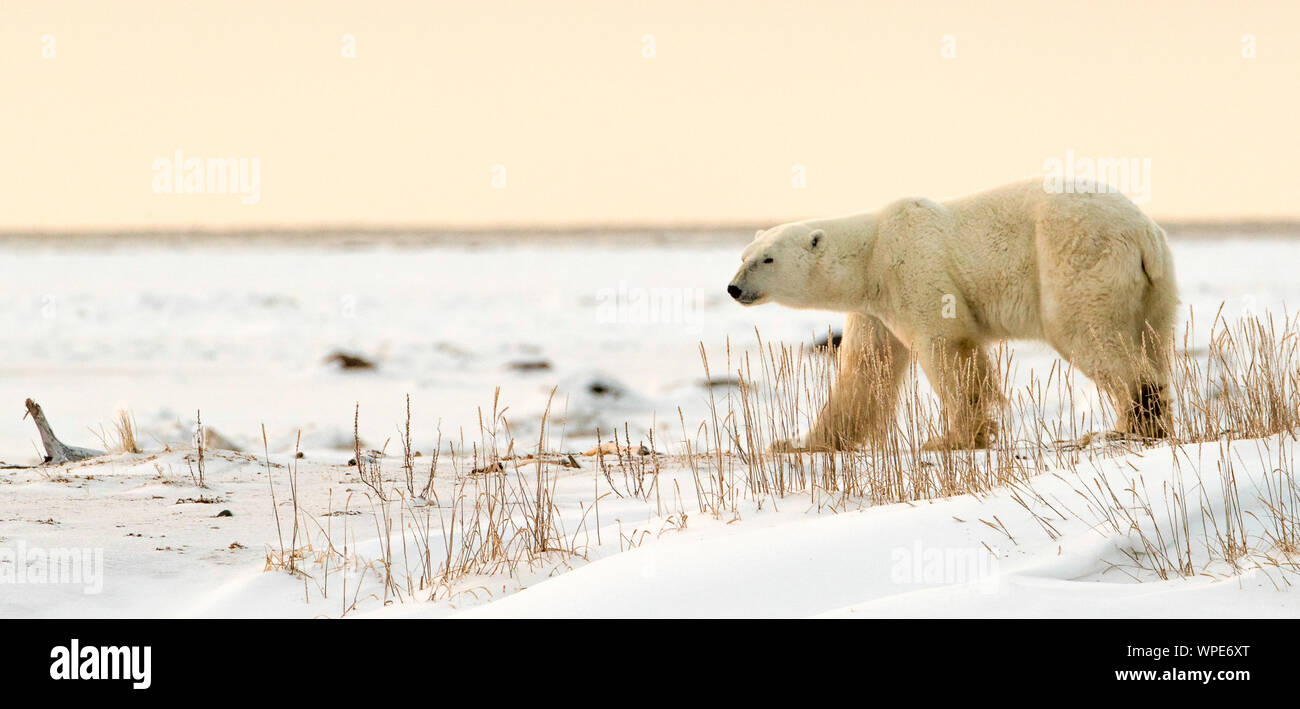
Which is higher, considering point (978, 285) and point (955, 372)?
point (978, 285)

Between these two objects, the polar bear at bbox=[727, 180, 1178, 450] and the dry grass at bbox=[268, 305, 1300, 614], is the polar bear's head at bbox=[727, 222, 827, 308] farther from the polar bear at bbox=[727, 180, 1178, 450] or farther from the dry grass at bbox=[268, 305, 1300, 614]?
the dry grass at bbox=[268, 305, 1300, 614]

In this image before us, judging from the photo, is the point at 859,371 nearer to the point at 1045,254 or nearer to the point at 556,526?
the point at 1045,254

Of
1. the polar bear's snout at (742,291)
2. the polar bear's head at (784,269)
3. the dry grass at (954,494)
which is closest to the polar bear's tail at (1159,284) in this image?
the dry grass at (954,494)

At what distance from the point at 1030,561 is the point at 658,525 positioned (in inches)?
57.6

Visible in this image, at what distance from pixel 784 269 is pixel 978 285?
3.47 ft

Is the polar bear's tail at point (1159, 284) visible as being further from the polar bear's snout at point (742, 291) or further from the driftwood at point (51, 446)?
the driftwood at point (51, 446)

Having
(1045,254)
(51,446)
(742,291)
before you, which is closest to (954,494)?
(1045,254)

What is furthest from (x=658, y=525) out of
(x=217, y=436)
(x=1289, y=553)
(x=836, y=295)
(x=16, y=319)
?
(x=16, y=319)

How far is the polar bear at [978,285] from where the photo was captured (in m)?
6.13

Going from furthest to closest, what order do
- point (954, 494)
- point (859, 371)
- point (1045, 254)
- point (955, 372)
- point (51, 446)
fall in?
point (859, 371)
point (1045, 254)
point (51, 446)
point (955, 372)
point (954, 494)

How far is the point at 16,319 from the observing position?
18.5 metres

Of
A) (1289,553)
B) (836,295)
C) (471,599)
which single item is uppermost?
(836,295)

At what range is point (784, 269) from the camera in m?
6.76
